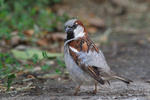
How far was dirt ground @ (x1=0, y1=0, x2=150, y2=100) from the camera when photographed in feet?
13.8

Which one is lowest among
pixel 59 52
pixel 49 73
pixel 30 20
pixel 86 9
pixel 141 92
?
pixel 141 92

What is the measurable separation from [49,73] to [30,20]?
1586 mm

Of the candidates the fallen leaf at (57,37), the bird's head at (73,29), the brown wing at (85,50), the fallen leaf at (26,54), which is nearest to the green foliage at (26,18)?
the fallen leaf at (57,37)

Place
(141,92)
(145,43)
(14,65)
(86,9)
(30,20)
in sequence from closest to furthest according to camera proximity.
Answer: (141,92) → (14,65) → (30,20) → (145,43) → (86,9)

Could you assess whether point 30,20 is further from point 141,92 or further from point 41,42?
point 141,92

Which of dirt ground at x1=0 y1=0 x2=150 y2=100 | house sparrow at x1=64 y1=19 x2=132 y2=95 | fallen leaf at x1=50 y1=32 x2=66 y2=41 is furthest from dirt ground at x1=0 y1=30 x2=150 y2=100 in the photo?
fallen leaf at x1=50 y1=32 x2=66 y2=41

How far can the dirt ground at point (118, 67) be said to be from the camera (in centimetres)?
420

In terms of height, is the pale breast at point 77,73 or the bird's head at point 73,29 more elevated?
the bird's head at point 73,29

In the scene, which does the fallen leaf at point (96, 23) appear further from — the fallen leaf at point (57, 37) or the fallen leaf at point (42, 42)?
the fallen leaf at point (42, 42)

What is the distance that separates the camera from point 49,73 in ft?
18.0

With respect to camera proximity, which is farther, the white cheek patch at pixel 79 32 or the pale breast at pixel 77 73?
the white cheek patch at pixel 79 32

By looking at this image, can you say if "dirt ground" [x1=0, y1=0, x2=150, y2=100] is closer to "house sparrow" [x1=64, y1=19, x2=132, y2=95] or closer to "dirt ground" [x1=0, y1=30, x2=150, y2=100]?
"dirt ground" [x1=0, y1=30, x2=150, y2=100]

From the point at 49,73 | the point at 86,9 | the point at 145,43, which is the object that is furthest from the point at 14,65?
the point at 86,9

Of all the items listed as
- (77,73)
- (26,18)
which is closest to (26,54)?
(26,18)
